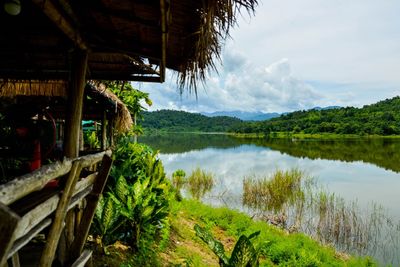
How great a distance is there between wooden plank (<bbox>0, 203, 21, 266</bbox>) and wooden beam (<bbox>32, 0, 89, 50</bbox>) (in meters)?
1.57

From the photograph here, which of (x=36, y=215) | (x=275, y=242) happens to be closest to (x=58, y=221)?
(x=36, y=215)

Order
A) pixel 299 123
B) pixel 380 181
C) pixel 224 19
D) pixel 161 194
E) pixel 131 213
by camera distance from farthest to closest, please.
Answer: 1. pixel 299 123
2. pixel 380 181
3. pixel 161 194
4. pixel 131 213
5. pixel 224 19

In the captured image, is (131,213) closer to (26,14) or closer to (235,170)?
(26,14)

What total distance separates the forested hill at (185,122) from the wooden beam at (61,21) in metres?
106

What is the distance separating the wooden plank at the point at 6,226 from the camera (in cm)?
116

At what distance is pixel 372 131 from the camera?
5653cm

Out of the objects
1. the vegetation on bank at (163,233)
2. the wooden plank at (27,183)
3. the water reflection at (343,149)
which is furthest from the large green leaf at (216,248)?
the water reflection at (343,149)

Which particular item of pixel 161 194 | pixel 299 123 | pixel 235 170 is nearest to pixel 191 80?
pixel 161 194

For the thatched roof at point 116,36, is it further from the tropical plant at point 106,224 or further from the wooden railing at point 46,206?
the tropical plant at point 106,224

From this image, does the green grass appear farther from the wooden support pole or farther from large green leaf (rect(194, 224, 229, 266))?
the wooden support pole

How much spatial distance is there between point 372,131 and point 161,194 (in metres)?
58.0

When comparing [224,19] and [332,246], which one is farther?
[332,246]

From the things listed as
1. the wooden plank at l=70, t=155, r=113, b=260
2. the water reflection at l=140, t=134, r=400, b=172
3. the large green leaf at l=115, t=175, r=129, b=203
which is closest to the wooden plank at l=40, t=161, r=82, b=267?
the wooden plank at l=70, t=155, r=113, b=260

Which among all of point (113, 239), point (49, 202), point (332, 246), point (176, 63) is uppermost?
point (176, 63)
